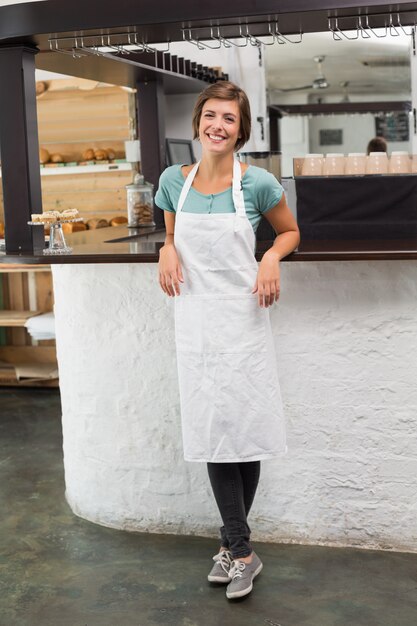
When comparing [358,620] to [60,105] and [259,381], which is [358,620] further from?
[60,105]

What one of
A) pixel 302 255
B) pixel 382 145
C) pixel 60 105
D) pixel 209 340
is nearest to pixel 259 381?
pixel 209 340

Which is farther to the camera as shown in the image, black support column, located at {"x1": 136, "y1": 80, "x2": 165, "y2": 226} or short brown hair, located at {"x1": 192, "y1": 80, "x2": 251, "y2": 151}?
black support column, located at {"x1": 136, "y1": 80, "x2": 165, "y2": 226}

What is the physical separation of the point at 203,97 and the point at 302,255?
0.67m

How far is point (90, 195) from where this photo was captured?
701 centimetres

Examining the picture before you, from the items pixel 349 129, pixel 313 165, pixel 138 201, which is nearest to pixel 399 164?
pixel 313 165

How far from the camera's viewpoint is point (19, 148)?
13.0 feet

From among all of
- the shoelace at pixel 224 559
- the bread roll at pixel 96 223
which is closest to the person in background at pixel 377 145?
the bread roll at pixel 96 223

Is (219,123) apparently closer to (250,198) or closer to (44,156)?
(250,198)

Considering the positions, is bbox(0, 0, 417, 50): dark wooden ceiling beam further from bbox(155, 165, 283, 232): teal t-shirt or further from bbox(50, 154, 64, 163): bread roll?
bbox(50, 154, 64, 163): bread roll

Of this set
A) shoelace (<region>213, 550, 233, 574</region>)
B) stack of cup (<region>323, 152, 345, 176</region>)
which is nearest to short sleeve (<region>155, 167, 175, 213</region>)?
stack of cup (<region>323, 152, 345, 176</region>)

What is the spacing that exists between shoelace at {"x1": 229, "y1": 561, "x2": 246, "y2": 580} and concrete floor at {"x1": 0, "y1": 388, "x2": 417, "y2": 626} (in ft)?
0.29

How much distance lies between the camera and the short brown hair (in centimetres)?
294

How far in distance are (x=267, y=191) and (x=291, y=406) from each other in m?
0.94

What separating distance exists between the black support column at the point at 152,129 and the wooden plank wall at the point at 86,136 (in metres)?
0.88
